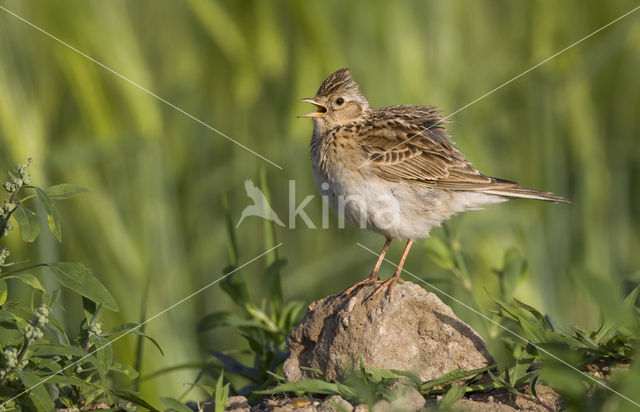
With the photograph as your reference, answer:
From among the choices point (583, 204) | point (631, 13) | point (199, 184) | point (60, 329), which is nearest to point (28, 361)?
point (60, 329)

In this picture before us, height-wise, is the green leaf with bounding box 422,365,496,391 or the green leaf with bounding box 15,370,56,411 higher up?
the green leaf with bounding box 15,370,56,411

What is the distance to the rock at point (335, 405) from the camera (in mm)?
2762

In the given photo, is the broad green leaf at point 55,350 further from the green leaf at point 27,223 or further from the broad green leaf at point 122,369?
the green leaf at point 27,223

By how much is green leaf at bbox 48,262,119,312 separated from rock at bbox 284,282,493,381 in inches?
40.4

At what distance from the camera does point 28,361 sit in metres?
2.72

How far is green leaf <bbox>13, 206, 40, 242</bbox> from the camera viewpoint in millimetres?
2594

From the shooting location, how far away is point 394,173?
4754 millimetres

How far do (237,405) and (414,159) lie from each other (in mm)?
2307

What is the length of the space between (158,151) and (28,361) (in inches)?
135

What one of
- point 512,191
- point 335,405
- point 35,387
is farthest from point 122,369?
point 512,191

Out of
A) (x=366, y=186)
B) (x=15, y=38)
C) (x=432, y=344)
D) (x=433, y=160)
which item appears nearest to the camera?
(x=432, y=344)

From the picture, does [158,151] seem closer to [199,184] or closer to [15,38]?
[199,184]

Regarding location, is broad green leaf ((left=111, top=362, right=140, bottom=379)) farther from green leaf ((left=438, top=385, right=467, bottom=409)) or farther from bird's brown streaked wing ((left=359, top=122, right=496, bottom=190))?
bird's brown streaked wing ((left=359, top=122, right=496, bottom=190))

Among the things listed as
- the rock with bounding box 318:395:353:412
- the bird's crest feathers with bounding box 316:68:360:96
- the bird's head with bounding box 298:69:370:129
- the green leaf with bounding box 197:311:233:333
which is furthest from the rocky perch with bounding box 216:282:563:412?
the bird's crest feathers with bounding box 316:68:360:96
